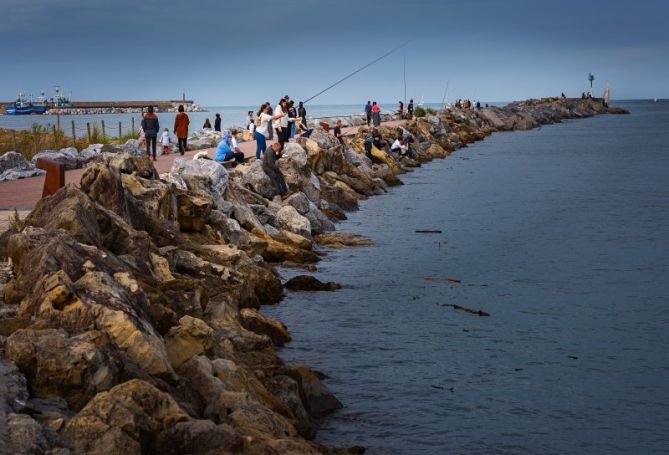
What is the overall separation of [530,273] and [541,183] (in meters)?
23.4

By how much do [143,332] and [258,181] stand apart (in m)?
16.0

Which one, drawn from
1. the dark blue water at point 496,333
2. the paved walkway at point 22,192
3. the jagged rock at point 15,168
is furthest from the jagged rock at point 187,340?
the jagged rock at point 15,168

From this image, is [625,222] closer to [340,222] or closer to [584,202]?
[584,202]

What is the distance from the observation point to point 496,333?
1501cm

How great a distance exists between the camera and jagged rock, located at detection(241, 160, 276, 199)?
24891 millimetres

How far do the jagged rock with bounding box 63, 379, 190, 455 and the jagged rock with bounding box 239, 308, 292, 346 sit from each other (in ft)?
18.5

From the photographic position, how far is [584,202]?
114 feet

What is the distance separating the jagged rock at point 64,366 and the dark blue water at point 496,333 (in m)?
3.32

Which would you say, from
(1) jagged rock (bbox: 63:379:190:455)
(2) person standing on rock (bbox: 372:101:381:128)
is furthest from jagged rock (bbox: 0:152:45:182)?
(2) person standing on rock (bbox: 372:101:381:128)

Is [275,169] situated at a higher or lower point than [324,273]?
higher

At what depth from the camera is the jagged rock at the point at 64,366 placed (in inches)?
309

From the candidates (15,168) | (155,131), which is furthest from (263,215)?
(15,168)

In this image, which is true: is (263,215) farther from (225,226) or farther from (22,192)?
(22,192)

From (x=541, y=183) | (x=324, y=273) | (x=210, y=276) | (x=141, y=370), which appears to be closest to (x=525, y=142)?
(x=541, y=183)
